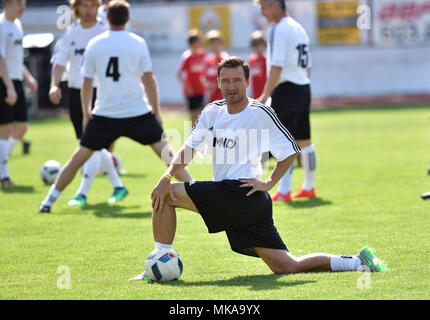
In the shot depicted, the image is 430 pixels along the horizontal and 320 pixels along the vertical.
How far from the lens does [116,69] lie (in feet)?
30.8

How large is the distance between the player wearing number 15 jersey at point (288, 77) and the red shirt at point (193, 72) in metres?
10.1

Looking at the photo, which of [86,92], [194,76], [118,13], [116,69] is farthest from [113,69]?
[194,76]

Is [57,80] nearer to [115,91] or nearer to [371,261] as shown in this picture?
[115,91]

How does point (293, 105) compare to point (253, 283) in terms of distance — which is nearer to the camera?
point (253, 283)

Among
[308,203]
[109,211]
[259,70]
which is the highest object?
[259,70]

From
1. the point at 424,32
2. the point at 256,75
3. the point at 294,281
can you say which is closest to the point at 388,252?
the point at 294,281

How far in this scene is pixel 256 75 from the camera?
1694cm

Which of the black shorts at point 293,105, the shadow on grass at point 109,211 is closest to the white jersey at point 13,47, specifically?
the shadow on grass at point 109,211

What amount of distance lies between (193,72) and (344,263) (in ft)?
47.0

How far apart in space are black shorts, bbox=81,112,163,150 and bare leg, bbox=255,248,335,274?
3.57 m

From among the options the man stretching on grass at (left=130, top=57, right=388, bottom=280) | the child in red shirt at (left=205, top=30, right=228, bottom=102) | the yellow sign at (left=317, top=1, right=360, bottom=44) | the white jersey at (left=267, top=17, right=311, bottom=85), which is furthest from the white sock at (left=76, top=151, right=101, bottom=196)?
the yellow sign at (left=317, top=1, right=360, bottom=44)

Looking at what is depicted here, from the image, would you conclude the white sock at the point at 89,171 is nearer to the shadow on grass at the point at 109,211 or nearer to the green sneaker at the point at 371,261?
the shadow on grass at the point at 109,211

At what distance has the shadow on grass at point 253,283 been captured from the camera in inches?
229

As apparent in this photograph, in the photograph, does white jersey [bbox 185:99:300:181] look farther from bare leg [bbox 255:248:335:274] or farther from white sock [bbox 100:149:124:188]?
white sock [bbox 100:149:124:188]
